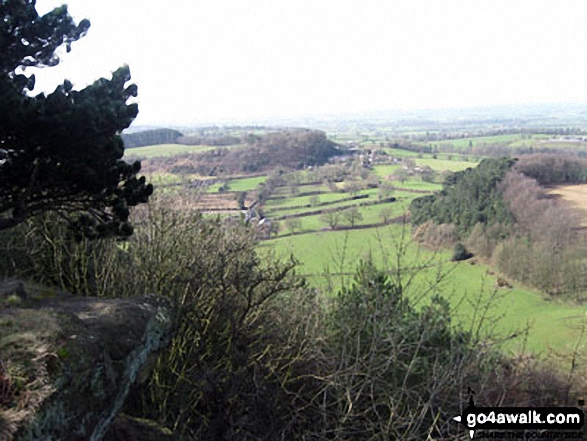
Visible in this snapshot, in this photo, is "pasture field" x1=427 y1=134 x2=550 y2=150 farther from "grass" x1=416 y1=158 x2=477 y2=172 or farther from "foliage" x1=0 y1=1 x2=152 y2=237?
"foliage" x1=0 y1=1 x2=152 y2=237

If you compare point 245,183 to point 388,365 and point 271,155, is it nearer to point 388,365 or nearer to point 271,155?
point 271,155

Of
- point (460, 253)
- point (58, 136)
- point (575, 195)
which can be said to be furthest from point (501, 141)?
point (58, 136)

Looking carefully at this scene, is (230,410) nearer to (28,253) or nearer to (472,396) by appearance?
(472,396)

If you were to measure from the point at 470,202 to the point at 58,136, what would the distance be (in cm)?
3127

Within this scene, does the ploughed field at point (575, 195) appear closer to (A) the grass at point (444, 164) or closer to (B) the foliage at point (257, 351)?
(A) the grass at point (444, 164)

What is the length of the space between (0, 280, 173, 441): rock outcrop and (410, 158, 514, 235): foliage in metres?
27.3

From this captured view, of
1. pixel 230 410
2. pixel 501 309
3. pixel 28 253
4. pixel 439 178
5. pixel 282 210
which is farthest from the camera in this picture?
pixel 439 178

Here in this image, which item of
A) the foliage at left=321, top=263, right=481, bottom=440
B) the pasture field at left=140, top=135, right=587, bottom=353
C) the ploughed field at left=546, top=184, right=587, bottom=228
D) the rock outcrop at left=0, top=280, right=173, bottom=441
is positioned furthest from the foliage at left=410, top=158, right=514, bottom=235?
the rock outcrop at left=0, top=280, right=173, bottom=441

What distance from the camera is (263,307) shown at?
24.5 ft

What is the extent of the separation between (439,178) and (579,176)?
12.3 m

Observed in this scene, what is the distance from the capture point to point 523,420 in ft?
20.0

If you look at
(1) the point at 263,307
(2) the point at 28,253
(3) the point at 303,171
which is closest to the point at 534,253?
(1) the point at 263,307

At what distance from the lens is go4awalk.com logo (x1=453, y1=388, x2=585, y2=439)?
225 inches

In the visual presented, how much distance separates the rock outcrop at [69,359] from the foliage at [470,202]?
27261 millimetres
